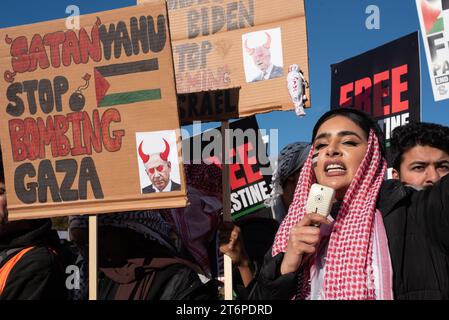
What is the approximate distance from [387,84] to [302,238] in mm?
1961

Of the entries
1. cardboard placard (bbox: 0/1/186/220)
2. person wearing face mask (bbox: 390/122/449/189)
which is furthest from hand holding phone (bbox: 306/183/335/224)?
person wearing face mask (bbox: 390/122/449/189)

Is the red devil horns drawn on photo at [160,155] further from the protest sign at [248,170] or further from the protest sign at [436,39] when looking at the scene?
the protest sign at [436,39]

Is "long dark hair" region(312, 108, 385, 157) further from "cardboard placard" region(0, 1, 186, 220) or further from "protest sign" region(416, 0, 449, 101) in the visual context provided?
"protest sign" region(416, 0, 449, 101)

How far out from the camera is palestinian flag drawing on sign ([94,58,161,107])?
2.35 m

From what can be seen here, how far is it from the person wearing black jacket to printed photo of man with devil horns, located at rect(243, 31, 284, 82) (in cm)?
127

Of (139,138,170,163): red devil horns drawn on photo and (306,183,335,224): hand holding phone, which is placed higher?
(139,138,170,163): red devil horns drawn on photo

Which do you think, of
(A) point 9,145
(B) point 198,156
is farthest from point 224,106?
(A) point 9,145

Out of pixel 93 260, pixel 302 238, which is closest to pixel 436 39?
pixel 302 238

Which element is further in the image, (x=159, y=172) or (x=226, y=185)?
(x=226, y=185)

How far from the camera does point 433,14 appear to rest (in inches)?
128

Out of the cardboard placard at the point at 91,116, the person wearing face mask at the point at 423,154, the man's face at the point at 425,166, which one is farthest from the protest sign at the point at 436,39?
the cardboard placard at the point at 91,116

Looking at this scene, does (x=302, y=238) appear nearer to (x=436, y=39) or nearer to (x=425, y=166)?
(x=425, y=166)

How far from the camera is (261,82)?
2.62m
